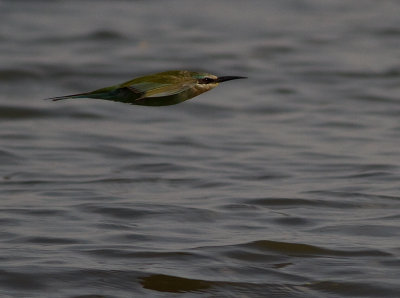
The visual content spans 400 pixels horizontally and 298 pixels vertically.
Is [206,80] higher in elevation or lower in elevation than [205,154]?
higher

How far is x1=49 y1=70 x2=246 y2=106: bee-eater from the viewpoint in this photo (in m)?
3.71

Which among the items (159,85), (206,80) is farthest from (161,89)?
(206,80)

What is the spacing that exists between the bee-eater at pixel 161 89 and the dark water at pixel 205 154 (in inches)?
39.3

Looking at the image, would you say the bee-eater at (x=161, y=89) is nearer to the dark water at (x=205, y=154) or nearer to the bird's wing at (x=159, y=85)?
the bird's wing at (x=159, y=85)

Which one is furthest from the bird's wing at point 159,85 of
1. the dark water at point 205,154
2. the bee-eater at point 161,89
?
the dark water at point 205,154

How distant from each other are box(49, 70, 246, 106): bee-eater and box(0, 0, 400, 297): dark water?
1.00 meters

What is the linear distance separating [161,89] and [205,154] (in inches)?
144

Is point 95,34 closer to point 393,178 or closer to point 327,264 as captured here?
point 393,178

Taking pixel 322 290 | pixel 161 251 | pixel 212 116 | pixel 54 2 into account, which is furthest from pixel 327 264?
pixel 54 2

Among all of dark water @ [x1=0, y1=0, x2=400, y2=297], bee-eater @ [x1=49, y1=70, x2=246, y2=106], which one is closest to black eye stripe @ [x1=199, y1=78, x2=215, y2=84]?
bee-eater @ [x1=49, y1=70, x2=246, y2=106]

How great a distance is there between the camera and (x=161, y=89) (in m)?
3.73

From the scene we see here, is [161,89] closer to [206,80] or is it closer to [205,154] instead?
[206,80]

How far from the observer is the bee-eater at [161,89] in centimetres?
371

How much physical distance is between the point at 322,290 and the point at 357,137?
350 centimetres
